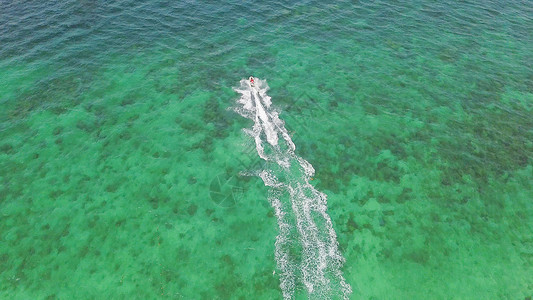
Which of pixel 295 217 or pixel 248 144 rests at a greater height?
pixel 248 144

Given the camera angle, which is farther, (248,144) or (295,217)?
(248,144)

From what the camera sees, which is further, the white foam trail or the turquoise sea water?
the turquoise sea water

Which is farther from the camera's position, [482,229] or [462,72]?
[462,72]

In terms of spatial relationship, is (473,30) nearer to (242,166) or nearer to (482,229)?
(482,229)

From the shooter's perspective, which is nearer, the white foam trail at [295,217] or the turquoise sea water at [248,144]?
the white foam trail at [295,217]

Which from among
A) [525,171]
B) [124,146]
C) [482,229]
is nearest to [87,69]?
[124,146]
